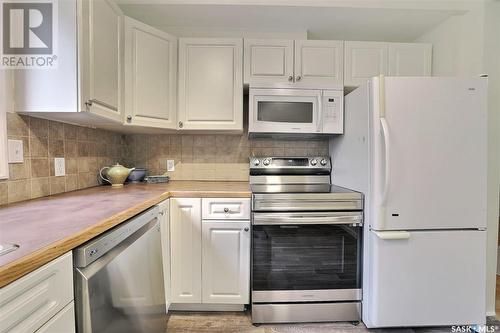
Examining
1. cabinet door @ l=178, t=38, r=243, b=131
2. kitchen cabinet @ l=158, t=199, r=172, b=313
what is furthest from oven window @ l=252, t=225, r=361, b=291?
cabinet door @ l=178, t=38, r=243, b=131

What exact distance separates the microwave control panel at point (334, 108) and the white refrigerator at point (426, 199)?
43 centimetres

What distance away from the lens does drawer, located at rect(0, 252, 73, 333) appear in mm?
532

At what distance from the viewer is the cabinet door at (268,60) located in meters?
1.99

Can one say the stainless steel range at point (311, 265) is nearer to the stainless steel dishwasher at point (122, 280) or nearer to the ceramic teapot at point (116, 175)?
the stainless steel dishwasher at point (122, 280)

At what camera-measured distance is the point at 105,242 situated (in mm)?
876

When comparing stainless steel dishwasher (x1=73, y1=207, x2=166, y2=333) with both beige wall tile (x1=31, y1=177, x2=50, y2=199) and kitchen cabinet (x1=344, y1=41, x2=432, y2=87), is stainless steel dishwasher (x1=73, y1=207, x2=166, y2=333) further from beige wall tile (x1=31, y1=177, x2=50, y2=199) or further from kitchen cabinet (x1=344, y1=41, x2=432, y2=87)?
kitchen cabinet (x1=344, y1=41, x2=432, y2=87)

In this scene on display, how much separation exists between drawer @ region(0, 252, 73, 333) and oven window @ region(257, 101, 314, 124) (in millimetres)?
1575

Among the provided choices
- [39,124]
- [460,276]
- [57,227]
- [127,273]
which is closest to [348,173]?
[460,276]

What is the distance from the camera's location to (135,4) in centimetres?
184

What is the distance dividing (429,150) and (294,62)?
1165 mm

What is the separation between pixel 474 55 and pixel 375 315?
6.25 feet

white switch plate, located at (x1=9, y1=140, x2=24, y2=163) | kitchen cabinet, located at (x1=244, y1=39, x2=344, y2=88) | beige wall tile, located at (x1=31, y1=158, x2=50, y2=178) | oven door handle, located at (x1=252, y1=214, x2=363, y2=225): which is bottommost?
oven door handle, located at (x1=252, y1=214, x2=363, y2=225)

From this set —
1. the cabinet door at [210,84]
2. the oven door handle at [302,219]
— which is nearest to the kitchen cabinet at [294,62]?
the cabinet door at [210,84]

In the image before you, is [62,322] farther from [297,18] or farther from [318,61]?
[297,18]
